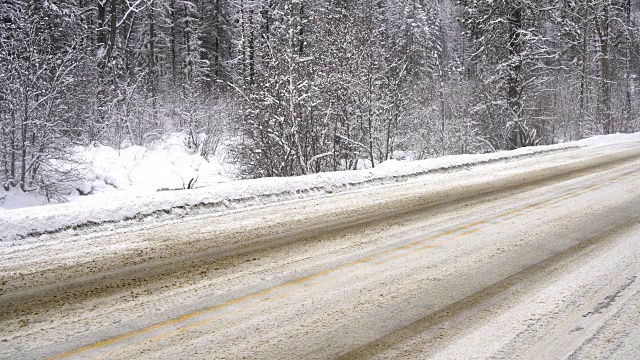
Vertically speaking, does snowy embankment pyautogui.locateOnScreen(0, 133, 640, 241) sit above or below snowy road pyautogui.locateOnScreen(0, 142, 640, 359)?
above

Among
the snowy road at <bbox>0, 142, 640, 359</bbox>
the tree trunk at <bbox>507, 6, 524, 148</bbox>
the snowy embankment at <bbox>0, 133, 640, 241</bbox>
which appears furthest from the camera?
the tree trunk at <bbox>507, 6, 524, 148</bbox>

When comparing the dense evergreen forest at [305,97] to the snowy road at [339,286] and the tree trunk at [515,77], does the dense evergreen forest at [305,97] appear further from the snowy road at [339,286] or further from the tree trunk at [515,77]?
the snowy road at [339,286]

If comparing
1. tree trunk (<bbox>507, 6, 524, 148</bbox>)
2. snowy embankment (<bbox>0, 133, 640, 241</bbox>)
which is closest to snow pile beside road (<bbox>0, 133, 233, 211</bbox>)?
snowy embankment (<bbox>0, 133, 640, 241</bbox>)

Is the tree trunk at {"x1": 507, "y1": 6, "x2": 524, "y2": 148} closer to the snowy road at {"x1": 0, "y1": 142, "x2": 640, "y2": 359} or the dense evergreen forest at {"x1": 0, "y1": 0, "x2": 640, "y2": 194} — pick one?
the dense evergreen forest at {"x1": 0, "y1": 0, "x2": 640, "y2": 194}

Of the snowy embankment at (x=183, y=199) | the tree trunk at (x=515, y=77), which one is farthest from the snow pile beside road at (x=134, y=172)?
the tree trunk at (x=515, y=77)

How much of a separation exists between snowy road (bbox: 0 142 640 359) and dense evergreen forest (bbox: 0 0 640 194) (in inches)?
249

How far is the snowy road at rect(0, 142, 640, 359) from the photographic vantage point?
3.18 meters

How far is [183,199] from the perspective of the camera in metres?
7.80

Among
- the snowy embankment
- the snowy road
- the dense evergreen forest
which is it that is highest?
the dense evergreen forest

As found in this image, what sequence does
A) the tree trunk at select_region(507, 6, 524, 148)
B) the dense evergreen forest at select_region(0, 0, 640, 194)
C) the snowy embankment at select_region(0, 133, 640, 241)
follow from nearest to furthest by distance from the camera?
1. the snowy embankment at select_region(0, 133, 640, 241)
2. the dense evergreen forest at select_region(0, 0, 640, 194)
3. the tree trunk at select_region(507, 6, 524, 148)

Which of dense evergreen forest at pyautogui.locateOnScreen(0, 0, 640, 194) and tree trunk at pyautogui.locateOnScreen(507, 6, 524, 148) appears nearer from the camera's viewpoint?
dense evergreen forest at pyautogui.locateOnScreen(0, 0, 640, 194)

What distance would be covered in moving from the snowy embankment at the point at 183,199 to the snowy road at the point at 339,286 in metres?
0.51

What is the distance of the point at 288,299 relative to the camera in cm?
Answer: 388

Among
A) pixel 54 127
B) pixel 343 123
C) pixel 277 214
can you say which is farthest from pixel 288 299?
pixel 343 123
